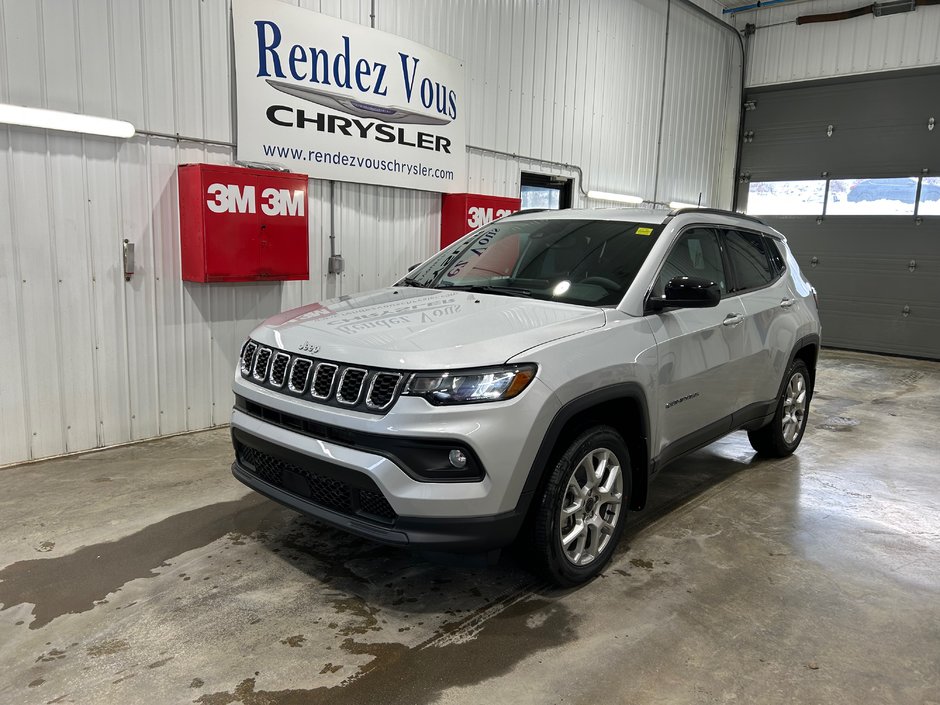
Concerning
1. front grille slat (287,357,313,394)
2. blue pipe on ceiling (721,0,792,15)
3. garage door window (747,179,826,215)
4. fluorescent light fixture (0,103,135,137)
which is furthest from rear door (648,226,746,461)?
blue pipe on ceiling (721,0,792,15)

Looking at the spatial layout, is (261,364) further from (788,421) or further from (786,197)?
(786,197)

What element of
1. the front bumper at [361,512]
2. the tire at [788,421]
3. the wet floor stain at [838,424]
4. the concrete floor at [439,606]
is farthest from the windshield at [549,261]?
the wet floor stain at [838,424]

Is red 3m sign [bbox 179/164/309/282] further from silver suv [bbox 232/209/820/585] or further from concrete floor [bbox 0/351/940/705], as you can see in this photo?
silver suv [bbox 232/209/820/585]

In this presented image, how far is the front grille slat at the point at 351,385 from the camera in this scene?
2.61 metres

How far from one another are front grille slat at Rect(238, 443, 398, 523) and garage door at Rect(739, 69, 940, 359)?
1093 cm

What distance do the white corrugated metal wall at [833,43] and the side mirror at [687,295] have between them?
10.1 meters

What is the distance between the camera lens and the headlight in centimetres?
251

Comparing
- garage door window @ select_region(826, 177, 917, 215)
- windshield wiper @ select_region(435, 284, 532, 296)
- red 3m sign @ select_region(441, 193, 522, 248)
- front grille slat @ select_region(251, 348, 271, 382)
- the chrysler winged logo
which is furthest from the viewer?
garage door window @ select_region(826, 177, 917, 215)

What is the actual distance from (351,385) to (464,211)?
4.66 meters

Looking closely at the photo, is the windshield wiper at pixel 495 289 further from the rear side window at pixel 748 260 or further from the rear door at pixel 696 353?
the rear side window at pixel 748 260

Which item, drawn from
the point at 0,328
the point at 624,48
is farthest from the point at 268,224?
the point at 624,48

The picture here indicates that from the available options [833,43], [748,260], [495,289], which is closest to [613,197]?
[833,43]

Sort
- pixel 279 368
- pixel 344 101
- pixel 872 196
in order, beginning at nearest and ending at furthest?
1. pixel 279 368
2. pixel 344 101
3. pixel 872 196

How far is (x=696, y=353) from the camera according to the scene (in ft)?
11.6
